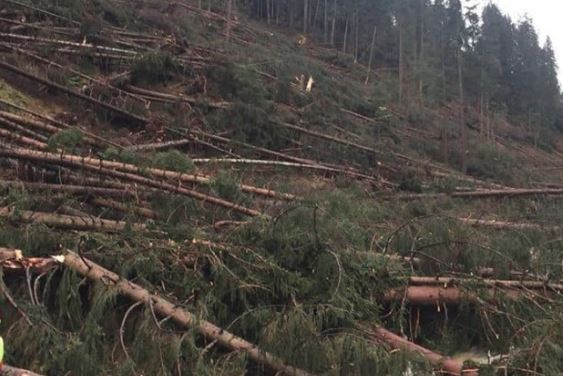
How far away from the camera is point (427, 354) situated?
4023 millimetres

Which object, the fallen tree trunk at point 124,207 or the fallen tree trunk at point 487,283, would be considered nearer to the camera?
the fallen tree trunk at point 487,283

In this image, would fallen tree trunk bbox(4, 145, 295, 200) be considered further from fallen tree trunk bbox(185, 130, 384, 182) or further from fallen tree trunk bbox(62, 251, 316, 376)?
fallen tree trunk bbox(185, 130, 384, 182)

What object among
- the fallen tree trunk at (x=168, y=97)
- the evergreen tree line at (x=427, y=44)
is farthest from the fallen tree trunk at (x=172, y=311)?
the evergreen tree line at (x=427, y=44)

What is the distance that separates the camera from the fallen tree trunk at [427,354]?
3.82 meters

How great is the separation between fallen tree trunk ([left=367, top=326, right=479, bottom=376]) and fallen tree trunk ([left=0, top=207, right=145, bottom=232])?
231cm

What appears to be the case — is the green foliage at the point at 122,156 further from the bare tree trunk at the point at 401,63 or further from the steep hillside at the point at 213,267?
the bare tree trunk at the point at 401,63

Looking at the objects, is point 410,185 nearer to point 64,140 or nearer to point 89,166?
point 64,140

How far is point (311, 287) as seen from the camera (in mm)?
4398

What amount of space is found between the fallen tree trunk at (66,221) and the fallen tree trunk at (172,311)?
783 mm

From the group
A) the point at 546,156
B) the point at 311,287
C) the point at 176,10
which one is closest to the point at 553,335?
the point at 311,287

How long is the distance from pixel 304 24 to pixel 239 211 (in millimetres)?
43294

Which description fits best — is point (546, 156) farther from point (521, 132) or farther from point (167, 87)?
point (167, 87)

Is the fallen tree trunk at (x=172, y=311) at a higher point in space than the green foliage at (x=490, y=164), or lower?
higher

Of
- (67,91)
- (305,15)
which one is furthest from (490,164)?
(305,15)
